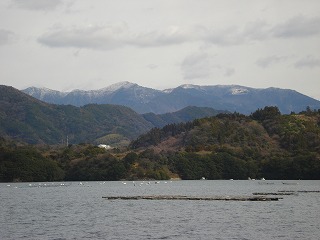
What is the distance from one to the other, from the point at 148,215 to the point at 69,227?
2047 cm

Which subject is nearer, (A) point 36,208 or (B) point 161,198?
(A) point 36,208

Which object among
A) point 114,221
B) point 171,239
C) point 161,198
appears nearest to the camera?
point 171,239

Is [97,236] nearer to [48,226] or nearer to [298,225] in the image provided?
[48,226]

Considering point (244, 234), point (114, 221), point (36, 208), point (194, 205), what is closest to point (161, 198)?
point (194, 205)

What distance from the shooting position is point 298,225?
82.9 meters

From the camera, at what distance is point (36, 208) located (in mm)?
116938

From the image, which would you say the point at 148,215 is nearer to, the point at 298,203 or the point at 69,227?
the point at 69,227

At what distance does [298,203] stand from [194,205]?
856 inches

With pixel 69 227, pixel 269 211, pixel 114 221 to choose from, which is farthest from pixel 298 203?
pixel 69 227

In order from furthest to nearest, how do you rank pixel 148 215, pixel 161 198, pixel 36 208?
pixel 161 198 < pixel 36 208 < pixel 148 215

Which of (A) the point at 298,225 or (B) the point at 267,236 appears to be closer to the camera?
(B) the point at 267,236

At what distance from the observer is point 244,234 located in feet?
240

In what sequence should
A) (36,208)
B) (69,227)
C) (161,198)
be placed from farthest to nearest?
(161,198) < (36,208) < (69,227)

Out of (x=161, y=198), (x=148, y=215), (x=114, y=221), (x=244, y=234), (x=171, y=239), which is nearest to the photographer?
(x=171, y=239)
